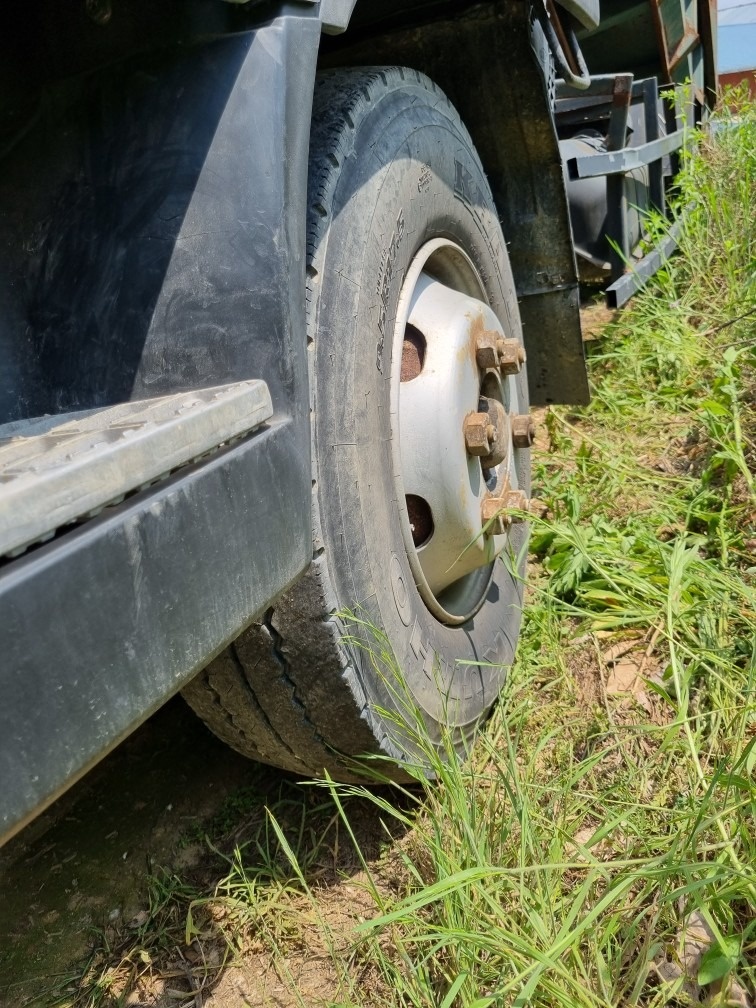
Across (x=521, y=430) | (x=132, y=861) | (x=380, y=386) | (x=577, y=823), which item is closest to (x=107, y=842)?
(x=132, y=861)

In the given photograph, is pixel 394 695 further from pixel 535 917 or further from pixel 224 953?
pixel 224 953

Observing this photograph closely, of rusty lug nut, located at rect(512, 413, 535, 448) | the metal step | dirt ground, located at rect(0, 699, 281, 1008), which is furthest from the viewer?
rusty lug nut, located at rect(512, 413, 535, 448)

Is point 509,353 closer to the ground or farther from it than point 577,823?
farther from it

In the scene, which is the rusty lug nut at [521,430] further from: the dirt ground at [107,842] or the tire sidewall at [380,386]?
the dirt ground at [107,842]

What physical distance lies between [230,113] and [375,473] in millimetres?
510

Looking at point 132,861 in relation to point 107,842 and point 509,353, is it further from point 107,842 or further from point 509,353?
point 509,353

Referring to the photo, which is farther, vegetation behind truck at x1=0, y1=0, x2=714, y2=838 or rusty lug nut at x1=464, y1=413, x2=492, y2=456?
rusty lug nut at x1=464, y1=413, x2=492, y2=456

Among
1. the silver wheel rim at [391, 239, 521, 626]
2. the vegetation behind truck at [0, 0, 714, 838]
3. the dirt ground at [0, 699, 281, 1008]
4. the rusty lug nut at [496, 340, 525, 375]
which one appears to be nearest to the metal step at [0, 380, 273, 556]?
the vegetation behind truck at [0, 0, 714, 838]

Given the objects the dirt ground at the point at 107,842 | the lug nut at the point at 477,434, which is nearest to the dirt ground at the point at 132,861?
the dirt ground at the point at 107,842

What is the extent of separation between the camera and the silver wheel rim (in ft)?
4.63

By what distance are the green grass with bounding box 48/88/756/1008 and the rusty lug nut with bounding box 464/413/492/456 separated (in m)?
0.23

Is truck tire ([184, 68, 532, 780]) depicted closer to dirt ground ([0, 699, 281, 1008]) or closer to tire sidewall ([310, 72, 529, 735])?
tire sidewall ([310, 72, 529, 735])

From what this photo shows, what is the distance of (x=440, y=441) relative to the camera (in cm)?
141

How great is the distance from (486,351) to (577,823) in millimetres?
845
